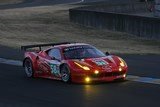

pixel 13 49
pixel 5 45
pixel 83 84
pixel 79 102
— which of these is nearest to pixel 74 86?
pixel 83 84

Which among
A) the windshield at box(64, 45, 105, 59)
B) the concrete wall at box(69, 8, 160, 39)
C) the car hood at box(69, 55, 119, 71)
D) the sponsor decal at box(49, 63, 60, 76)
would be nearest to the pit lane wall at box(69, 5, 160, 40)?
the concrete wall at box(69, 8, 160, 39)

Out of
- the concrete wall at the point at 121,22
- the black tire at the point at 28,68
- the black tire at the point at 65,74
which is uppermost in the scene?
the black tire at the point at 65,74

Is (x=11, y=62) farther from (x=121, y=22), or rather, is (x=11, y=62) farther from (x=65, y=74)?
(x=121, y=22)

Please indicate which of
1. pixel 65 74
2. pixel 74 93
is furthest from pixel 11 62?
pixel 74 93

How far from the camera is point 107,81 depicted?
1623cm

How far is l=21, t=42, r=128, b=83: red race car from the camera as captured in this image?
52.6ft

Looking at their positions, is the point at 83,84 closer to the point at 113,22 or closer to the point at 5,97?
the point at 5,97

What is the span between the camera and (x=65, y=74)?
1662 centimetres

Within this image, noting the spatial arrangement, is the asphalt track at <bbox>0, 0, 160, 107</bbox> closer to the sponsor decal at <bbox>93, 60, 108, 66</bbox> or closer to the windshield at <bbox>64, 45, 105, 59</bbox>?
the sponsor decal at <bbox>93, 60, 108, 66</bbox>

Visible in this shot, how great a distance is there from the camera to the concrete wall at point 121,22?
110 feet

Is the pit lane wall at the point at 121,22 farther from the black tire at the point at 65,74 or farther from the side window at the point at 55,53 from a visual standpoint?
the black tire at the point at 65,74

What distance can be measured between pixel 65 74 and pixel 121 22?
68.4 ft

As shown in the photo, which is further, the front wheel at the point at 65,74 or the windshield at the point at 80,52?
the windshield at the point at 80,52

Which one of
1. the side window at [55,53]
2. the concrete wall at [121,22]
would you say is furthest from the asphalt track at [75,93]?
the concrete wall at [121,22]
